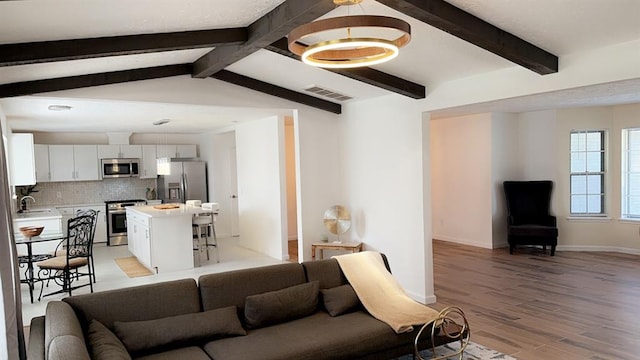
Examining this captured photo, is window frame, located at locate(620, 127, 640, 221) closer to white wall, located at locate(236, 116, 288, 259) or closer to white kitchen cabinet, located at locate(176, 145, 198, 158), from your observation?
white wall, located at locate(236, 116, 288, 259)

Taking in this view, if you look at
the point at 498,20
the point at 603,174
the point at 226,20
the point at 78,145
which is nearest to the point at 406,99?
the point at 498,20

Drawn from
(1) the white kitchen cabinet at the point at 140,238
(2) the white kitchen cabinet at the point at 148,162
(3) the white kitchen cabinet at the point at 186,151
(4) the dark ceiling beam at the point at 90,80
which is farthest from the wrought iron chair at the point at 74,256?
→ (3) the white kitchen cabinet at the point at 186,151

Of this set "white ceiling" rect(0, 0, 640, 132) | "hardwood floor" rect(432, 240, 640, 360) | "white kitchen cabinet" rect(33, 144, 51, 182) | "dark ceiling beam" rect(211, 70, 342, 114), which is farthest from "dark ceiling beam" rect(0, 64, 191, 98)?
"white kitchen cabinet" rect(33, 144, 51, 182)

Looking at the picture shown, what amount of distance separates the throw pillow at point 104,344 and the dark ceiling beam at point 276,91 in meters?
3.50

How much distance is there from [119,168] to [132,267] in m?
3.10

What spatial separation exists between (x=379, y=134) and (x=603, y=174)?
444 centimetres

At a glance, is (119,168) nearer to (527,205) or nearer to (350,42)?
(527,205)

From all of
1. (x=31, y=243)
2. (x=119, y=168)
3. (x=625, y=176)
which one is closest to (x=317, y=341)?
(x=31, y=243)

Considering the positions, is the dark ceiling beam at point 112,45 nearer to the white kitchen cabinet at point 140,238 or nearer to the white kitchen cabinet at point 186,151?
the white kitchen cabinet at point 140,238

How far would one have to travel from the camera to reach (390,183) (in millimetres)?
5680

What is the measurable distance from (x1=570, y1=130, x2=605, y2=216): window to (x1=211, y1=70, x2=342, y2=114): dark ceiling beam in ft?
14.2

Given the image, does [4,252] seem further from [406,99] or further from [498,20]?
[406,99]

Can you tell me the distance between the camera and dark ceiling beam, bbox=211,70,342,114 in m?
5.70

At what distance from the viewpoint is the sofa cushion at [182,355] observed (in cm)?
287
